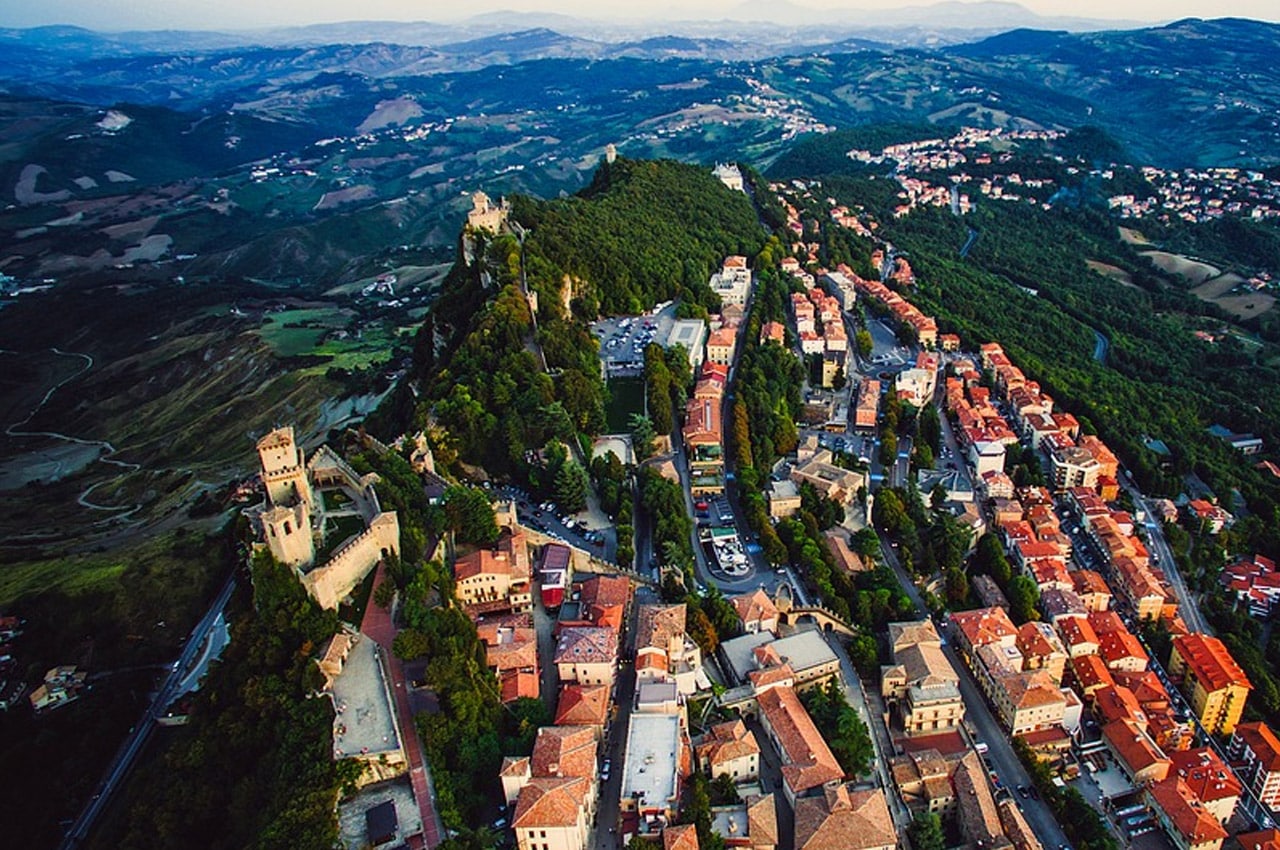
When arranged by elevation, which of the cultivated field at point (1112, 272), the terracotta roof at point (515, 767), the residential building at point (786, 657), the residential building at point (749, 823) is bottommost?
the cultivated field at point (1112, 272)

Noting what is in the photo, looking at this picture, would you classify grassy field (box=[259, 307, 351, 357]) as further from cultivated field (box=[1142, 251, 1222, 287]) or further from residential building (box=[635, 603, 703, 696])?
cultivated field (box=[1142, 251, 1222, 287])

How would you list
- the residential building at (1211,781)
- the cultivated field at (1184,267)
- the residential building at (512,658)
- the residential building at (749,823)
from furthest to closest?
the cultivated field at (1184,267)
the residential building at (1211,781)
the residential building at (512,658)
the residential building at (749,823)

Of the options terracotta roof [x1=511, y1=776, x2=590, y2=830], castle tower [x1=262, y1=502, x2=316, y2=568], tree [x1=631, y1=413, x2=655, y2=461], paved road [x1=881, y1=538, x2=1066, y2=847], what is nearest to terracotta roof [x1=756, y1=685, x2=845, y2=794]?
paved road [x1=881, y1=538, x2=1066, y2=847]

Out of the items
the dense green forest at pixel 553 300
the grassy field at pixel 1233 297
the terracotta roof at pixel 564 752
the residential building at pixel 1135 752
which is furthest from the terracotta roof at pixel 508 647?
the grassy field at pixel 1233 297

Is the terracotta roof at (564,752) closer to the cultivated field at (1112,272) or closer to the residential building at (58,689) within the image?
the residential building at (58,689)

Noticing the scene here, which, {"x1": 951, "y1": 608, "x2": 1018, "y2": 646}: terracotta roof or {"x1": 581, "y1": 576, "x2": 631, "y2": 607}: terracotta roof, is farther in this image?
{"x1": 951, "y1": 608, "x2": 1018, "y2": 646}: terracotta roof

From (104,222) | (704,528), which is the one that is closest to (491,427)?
(704,528)

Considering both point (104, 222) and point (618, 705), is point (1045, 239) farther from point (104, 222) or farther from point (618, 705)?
point (104, 222)
